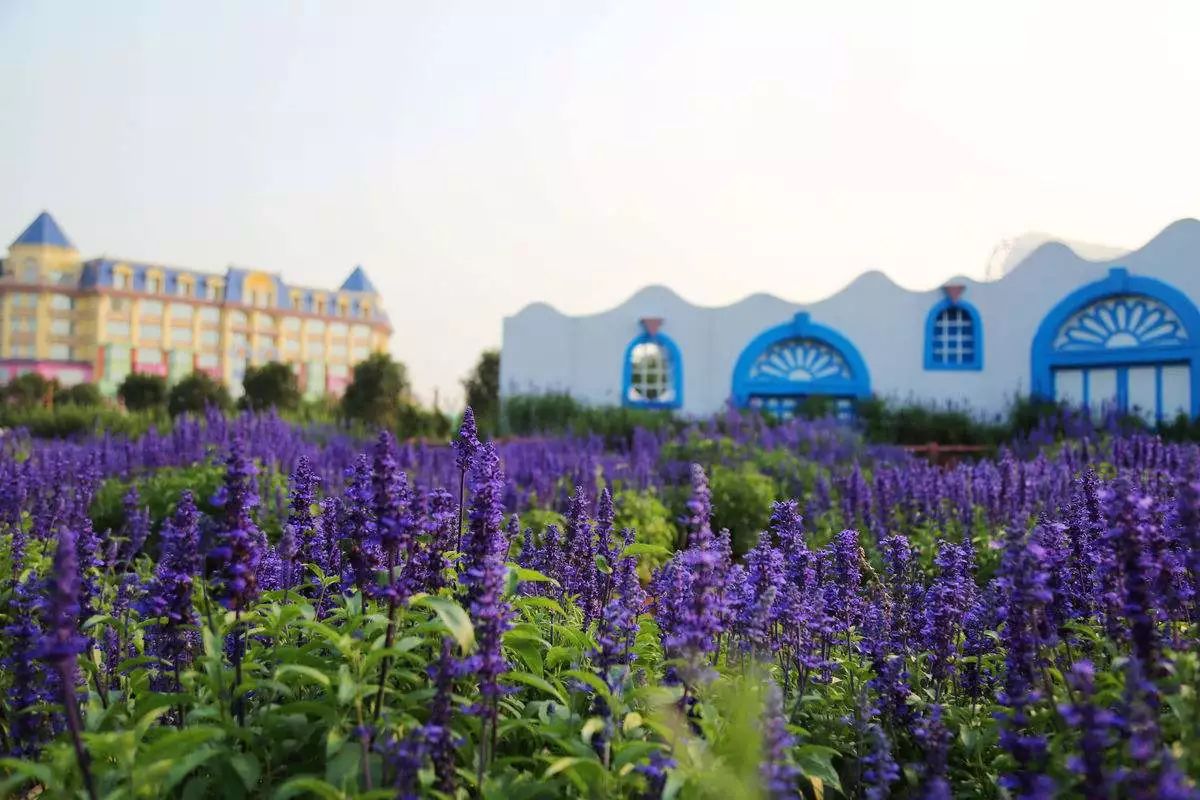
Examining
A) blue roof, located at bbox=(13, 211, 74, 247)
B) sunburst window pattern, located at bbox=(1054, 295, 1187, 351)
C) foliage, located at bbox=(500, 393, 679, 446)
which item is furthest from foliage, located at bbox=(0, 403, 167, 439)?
blue roof, located at bbox=(13, 211, 74, 247)

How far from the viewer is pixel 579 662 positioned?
3398 millimetres

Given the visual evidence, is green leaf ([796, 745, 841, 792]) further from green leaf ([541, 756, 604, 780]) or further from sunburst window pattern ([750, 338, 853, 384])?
sunburst window pattern ([750, 338, 853, 384])

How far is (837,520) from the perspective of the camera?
8266 millimetres

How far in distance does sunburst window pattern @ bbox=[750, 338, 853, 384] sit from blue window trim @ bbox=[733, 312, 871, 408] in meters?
0.15

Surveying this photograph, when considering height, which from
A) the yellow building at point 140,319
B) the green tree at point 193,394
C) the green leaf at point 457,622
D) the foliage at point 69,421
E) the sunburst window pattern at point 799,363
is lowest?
the green leaf at point 457,622

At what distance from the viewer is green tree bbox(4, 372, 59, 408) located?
33.4 metres

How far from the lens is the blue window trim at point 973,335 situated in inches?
882

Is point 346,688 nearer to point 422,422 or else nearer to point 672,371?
point 422,422

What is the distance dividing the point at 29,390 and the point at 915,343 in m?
32.7

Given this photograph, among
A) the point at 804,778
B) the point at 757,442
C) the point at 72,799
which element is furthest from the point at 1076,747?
the point at 757,442

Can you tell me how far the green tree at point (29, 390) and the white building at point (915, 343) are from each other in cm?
1870

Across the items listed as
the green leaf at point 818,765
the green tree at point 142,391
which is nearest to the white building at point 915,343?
the green tree at point 142,391

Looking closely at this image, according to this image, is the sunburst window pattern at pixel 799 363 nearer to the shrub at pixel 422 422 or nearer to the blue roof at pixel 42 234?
the shrub at pixel 422 422

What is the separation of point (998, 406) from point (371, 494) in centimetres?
2132
